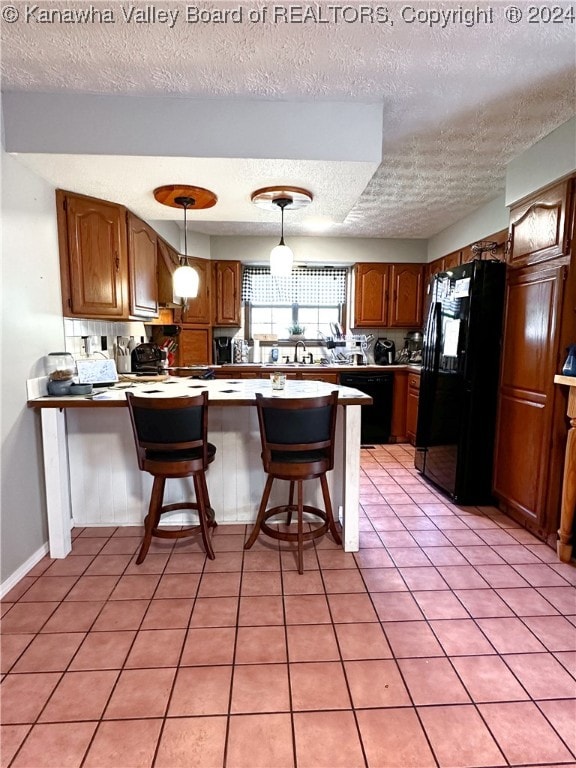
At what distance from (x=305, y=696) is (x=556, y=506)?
1.87m

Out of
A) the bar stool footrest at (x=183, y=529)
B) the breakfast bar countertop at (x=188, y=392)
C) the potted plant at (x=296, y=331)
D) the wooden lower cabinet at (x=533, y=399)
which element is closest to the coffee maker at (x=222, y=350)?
the potted plant at (x=296, y=331)

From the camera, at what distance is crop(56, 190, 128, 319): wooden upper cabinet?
2.50m

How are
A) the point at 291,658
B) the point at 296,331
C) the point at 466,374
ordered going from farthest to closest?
the point at 296,331 → the point at 466,374 → the point at 291,658

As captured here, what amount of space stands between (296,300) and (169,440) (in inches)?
143

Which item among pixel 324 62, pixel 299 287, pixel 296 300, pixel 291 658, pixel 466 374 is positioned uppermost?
pixel 324 62

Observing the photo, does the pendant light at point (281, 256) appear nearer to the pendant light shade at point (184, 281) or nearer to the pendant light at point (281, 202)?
the pendant light at point (281, 202)

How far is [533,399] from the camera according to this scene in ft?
8.21

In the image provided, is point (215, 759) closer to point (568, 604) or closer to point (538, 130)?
point (568, 604)

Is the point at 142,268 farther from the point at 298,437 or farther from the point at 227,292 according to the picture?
the point at 298,437

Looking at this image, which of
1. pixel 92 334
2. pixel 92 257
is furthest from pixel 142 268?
pixel 92 334

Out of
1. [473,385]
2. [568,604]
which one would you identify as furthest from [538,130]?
[568,604]

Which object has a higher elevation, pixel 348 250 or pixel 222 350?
pixel 348 250

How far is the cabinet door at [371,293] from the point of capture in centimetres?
492

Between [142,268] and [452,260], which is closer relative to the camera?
[142,268]
